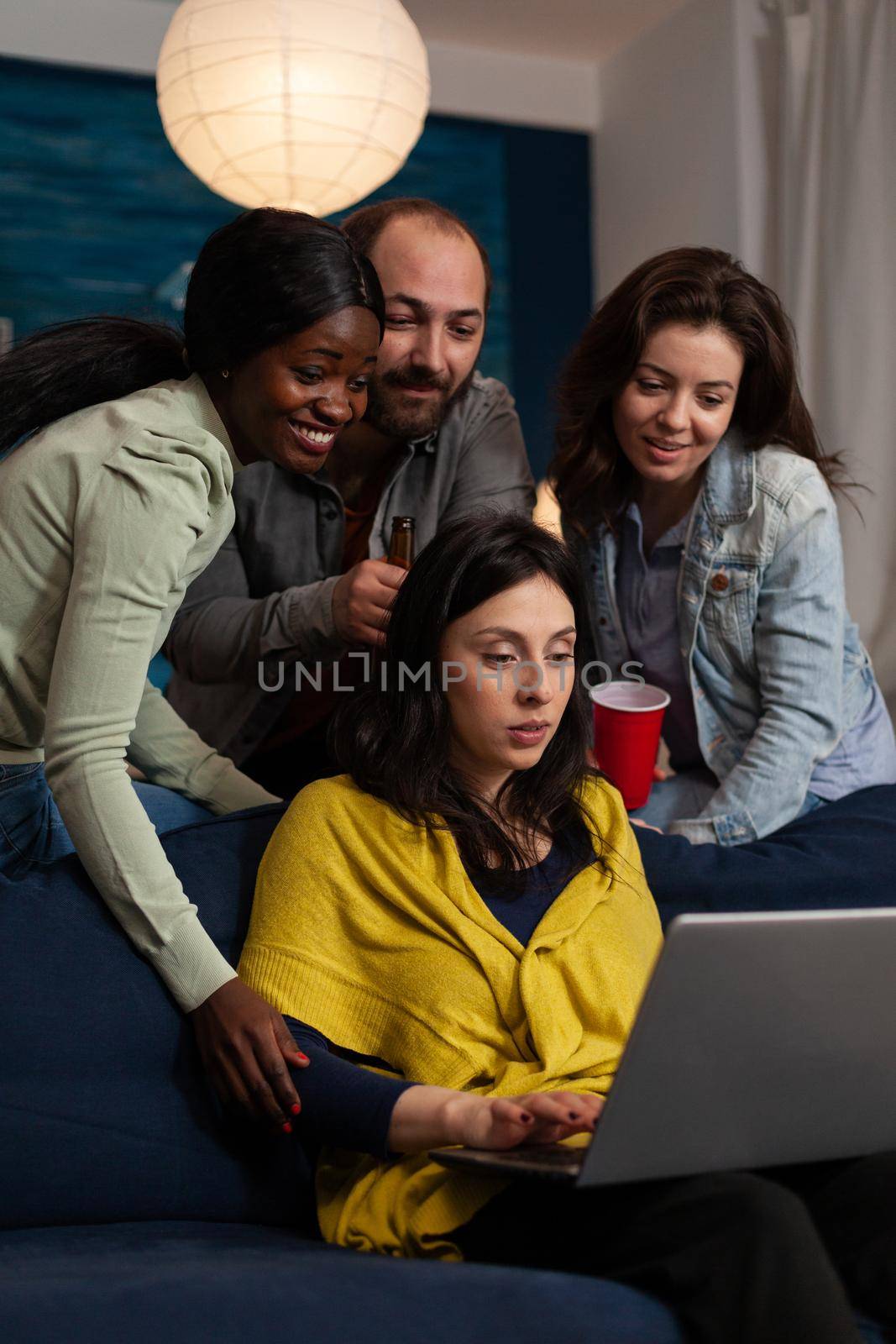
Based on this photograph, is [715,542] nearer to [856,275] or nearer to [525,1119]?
[525,1119]

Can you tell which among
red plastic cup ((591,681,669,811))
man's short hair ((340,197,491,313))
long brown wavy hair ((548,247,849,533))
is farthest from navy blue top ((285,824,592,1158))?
man's short hair ((340,197,491,313))

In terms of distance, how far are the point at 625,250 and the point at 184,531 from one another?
337cm

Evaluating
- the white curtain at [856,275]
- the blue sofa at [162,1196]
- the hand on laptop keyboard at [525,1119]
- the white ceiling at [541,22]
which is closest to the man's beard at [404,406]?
the blue sofa at [162,1196]

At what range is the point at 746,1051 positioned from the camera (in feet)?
3.45

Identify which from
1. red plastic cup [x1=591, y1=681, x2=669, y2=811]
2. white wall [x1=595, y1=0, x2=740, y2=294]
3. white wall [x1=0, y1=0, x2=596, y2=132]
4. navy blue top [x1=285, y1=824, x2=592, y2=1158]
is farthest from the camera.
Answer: white wall [x1=595, y1=0, x2=740, y2=294]

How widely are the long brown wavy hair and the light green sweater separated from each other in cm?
75

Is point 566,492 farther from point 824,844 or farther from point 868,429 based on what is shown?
point 868,429

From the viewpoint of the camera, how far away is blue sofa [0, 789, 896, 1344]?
1.07 meters

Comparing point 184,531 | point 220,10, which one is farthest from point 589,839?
point 220,10

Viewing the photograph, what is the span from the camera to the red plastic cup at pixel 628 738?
1.88 metres

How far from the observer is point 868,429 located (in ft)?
11.1

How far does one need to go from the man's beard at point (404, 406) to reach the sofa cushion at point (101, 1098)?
906 millimetres

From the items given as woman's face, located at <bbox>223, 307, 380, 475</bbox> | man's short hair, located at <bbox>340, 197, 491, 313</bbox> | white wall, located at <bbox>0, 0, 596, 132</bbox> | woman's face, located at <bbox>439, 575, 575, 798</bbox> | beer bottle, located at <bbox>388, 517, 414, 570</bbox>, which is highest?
white wall, located at <bbox>0, 0, 596, 132</bbox>

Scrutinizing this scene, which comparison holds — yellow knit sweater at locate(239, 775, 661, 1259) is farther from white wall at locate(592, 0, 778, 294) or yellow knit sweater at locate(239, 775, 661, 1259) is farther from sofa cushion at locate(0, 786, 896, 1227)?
white wall at locate(592, 0, 778, 294)
